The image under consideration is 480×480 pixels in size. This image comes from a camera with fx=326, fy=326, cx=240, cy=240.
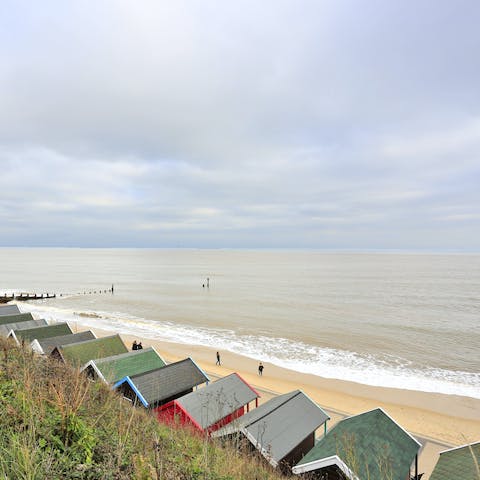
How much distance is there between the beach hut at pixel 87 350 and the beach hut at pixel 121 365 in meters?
1.62

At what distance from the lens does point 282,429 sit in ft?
37.1

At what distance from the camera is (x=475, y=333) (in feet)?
124

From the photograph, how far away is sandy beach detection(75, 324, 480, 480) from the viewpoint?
17062 millimetres

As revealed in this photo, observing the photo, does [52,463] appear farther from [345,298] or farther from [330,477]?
[345,298]

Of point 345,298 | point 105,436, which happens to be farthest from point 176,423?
point 345,298

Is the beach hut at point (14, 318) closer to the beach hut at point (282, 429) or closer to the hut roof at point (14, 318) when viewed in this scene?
the hut roof at point (14, 318)

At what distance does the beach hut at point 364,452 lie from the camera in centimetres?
916

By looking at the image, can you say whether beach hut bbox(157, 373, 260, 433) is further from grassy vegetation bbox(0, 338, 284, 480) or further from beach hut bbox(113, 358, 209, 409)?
grassy vegetation bbox(0, 338, 284, 480)

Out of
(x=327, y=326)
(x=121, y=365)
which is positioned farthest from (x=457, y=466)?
(x=327, y=326)

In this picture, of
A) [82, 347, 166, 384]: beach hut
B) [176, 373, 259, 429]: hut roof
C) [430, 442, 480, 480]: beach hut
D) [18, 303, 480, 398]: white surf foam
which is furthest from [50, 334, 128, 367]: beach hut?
[430, 442, 480, 480]: beach hut

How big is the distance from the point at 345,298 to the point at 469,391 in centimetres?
4090

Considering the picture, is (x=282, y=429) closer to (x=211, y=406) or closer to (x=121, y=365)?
(x=211, y=406)

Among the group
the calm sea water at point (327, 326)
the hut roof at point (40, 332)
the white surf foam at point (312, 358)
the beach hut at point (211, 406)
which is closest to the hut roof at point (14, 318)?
the hut roof at point (40, 332)

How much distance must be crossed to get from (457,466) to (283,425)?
5129 millimetres
